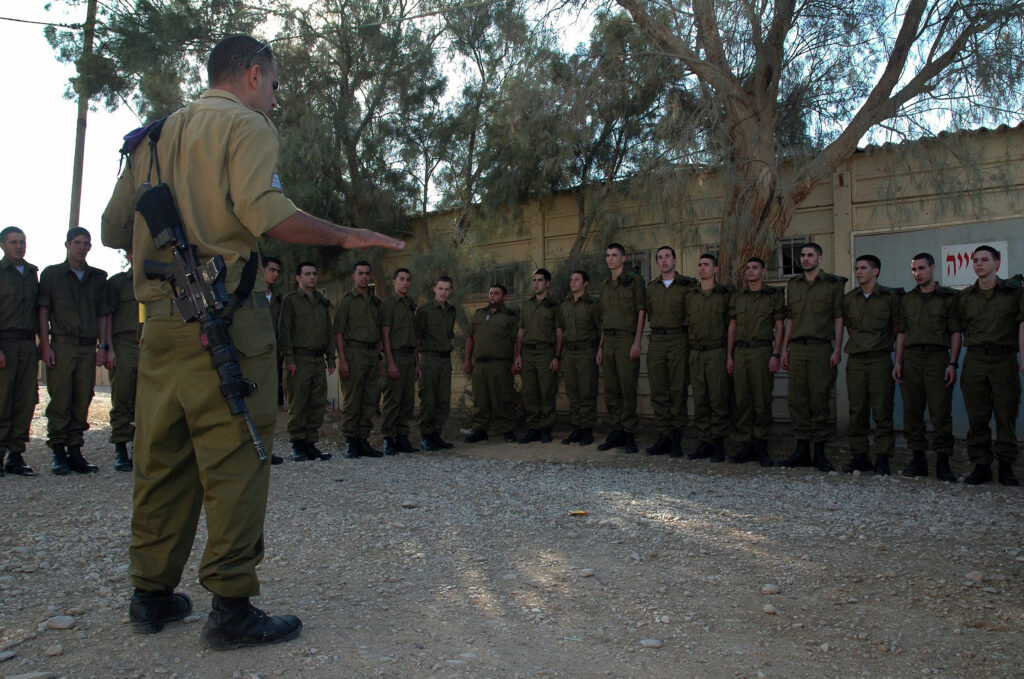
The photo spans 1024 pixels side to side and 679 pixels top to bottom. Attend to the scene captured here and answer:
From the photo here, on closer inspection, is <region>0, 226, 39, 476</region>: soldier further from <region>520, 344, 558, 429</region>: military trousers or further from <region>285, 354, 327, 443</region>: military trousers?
<region>520, 344, 558, 429</region>: military trousers

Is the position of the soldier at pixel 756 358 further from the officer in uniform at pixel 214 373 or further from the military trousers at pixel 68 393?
the military trousers at pixel 68 393

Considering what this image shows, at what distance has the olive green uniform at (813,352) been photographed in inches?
283

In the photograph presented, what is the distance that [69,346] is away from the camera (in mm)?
6703

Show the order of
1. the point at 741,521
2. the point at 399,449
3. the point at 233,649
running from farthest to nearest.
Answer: the point at 399,449 → the point at 741,521 → the point at 233,649

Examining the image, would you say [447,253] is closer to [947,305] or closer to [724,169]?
[724,169]

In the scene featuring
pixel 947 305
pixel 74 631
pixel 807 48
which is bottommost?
pixel 74 631

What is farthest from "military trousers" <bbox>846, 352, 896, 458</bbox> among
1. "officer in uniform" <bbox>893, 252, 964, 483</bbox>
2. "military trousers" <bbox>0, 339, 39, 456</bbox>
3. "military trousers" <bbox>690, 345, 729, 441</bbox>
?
"military trousers" <bbox>0, 339, 39, 456</bbox>

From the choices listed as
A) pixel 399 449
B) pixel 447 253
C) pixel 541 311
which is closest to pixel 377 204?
pixel 447 253

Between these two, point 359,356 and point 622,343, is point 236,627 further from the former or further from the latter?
point 622,343

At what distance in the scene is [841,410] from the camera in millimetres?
8961

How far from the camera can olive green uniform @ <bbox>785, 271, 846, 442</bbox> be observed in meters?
7.18

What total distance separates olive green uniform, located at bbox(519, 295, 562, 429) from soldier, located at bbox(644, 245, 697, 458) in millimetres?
1354

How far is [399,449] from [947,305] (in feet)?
18.5

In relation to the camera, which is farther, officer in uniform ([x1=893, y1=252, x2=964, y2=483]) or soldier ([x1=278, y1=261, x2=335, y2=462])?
soldier ([x1=278, y1=261, x2=335, y2=462])
